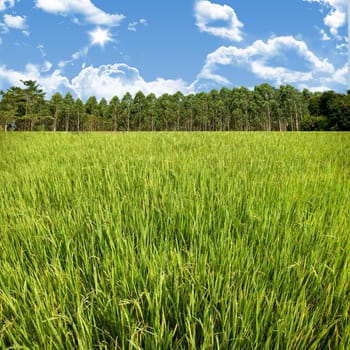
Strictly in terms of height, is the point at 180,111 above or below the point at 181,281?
above

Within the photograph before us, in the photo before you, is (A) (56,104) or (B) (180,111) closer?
(A) (56,104)

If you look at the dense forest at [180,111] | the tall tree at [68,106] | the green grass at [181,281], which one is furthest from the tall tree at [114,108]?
the green grass at [181,281]

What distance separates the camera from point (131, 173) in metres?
2.96

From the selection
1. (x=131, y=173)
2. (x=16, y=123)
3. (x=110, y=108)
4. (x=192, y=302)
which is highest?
(x=110, y=108)

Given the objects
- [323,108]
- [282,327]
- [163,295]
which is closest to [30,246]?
[163,295]

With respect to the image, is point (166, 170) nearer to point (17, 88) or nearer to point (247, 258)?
point (247, 258)

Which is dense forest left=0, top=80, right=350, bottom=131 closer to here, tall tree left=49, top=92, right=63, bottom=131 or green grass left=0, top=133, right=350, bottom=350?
tall tree left=49, top=92, right=63, bottom=131

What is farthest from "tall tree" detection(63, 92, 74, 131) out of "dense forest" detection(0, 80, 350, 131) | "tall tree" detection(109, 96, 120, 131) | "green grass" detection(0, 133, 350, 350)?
"green grass" detection(0, 133, 350, 350)

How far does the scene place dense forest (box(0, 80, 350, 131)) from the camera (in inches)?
2785

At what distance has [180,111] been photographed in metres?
78.5

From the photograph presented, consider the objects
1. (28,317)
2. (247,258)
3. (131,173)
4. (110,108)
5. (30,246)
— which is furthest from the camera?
(110,108)

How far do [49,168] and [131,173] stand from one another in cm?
127

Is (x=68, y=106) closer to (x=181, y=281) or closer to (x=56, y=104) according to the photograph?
(x=56, y=104)

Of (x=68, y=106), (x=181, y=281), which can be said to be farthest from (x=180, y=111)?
(x=181, y=281)
